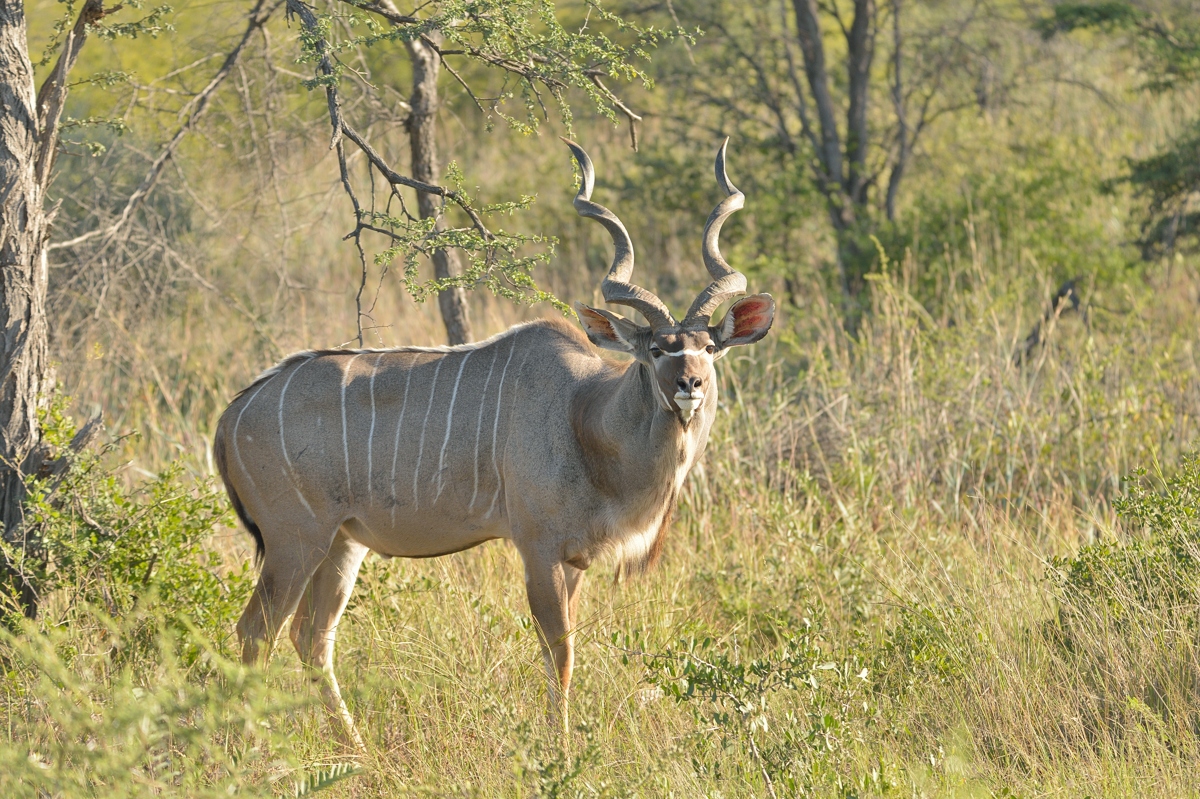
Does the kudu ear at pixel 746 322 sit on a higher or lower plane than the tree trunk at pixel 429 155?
lower

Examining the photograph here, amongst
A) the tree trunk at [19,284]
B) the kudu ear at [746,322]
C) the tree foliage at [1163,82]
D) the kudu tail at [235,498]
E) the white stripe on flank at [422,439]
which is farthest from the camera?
the tree foliage at [1163,82]

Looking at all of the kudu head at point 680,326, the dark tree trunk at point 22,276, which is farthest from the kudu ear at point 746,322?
the dark tree trunk at point 22,276

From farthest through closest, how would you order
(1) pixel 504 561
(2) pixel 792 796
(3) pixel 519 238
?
1. (1) pixel 504 561
2. (3) pixel 519 238
3. (2) pixel 792 796

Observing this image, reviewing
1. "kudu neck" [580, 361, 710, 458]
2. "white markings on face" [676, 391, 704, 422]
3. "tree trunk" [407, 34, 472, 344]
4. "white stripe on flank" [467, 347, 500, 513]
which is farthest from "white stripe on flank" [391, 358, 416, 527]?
"white markings on face" [676, 391, 704, 422]

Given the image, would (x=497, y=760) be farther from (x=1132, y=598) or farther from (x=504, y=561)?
(x=1132, y=598)

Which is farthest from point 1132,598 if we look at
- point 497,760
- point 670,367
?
point 497,760

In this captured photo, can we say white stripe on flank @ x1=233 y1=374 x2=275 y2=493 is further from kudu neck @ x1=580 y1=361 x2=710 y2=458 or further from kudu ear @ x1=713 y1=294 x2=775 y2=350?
kudu ear @ x1=713 y1=294 x2=775 y2=350

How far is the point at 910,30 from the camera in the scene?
8656 mm

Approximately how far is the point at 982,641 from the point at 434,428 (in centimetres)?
194

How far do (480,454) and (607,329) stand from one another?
25.6 inches

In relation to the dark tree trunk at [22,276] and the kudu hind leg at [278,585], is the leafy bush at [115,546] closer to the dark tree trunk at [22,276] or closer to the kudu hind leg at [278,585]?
the dark tree trunk at [22,276]

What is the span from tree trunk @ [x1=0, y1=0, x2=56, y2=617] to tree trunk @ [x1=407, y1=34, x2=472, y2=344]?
1561 mm

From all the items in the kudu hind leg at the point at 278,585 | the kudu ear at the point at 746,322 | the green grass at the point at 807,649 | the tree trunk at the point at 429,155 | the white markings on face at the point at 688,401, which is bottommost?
the green grass at the point at 807,649

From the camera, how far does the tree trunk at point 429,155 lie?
16.6 feet
